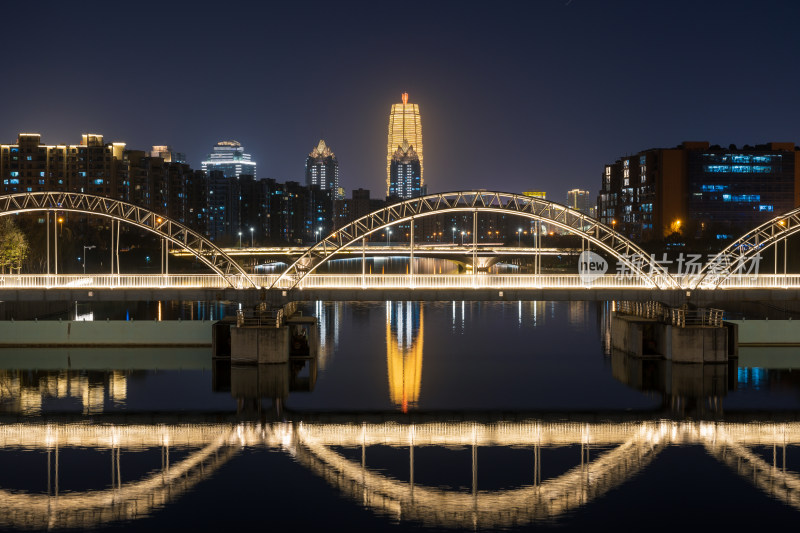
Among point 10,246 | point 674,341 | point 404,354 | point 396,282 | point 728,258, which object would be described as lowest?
point 404,354

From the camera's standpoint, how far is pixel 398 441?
4516cm

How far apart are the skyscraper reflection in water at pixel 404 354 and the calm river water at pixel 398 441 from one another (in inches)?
15.3

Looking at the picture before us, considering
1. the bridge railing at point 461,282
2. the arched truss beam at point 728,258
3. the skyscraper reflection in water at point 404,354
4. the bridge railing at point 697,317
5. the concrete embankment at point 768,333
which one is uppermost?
the arched truss beam at point 728,258

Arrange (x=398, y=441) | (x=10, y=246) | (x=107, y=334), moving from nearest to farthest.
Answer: (x=398, y=441)
(x=107, y=334)
(x=10, y=246)

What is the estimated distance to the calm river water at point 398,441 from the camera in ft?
115

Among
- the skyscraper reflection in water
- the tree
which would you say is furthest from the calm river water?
the tree

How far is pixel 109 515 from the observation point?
112ft

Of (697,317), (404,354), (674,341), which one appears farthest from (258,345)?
(697,317)

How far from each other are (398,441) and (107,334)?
116 feet

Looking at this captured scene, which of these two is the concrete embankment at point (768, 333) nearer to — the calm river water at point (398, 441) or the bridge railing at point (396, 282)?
the calm river water at point (398, 441)

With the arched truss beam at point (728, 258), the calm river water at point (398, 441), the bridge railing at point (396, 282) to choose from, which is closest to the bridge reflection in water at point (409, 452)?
the calm river water at point (398, 441)

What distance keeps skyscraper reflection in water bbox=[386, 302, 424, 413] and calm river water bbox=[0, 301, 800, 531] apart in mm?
389

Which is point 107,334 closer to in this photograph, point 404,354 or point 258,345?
point 258,345

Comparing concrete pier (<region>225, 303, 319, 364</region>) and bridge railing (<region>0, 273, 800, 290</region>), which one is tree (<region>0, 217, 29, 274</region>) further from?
concrete pier (<region>225, 303, 319, 364</region>)
